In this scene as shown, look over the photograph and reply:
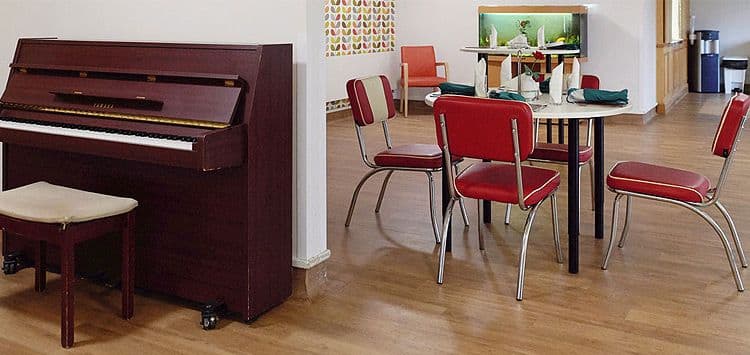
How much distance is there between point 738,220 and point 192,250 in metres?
3.21

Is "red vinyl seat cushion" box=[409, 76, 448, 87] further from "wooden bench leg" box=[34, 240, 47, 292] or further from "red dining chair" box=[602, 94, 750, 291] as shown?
"wooden bench leg" box=[34, 240, 47, 292]

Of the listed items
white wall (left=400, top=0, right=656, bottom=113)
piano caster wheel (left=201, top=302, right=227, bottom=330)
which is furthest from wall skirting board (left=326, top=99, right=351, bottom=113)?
piano caster wheel (left=201, top=302, right=227, bottom=330)

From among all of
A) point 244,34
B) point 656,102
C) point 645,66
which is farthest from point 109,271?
point 656,102

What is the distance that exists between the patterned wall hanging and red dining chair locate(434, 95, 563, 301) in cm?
584

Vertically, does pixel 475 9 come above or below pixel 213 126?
above

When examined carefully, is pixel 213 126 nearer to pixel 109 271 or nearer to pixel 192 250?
pixel 192 250

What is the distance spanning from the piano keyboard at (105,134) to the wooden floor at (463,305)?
0.74 metres

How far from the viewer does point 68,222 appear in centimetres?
293

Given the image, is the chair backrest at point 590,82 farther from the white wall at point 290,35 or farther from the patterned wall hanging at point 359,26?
the patterned wall hanging at point 359,26

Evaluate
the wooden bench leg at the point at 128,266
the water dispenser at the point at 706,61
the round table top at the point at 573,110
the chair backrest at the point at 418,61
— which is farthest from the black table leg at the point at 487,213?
the water dispenser at the point at 706,61

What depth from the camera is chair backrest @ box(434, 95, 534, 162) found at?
3.33 meters

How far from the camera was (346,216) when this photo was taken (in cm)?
496

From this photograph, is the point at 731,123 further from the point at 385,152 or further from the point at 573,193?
the point at 385,152

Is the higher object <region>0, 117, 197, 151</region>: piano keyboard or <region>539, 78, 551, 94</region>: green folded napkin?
<region>539, 78, 551, 94</region>: green folded napkin
